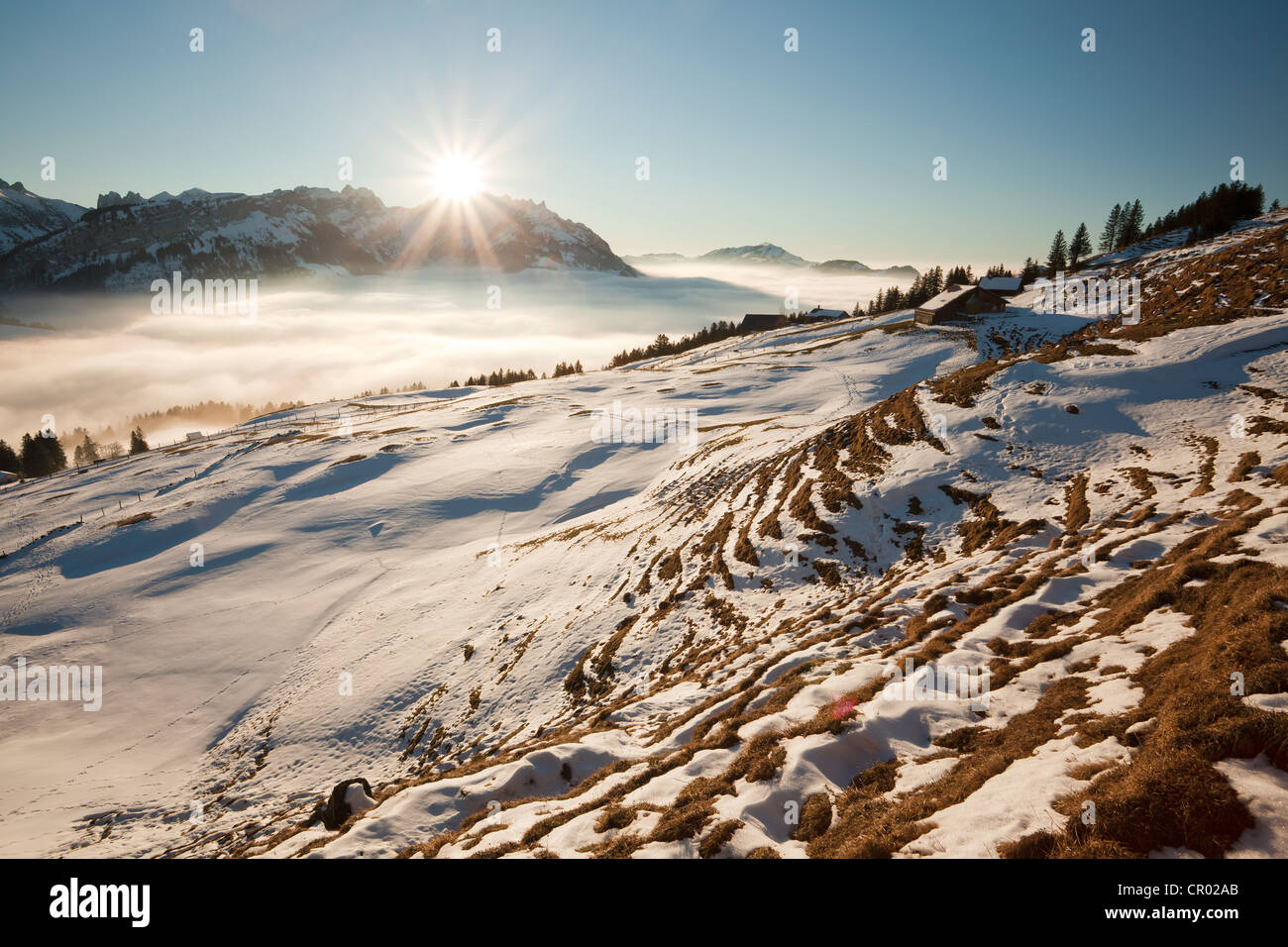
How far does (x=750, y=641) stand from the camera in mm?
16922

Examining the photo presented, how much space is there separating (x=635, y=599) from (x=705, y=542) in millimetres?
4977

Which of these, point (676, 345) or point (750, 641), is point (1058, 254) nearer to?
point (676, 345)

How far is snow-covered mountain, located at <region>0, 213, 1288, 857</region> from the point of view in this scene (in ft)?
22.2

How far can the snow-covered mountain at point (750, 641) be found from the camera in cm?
677

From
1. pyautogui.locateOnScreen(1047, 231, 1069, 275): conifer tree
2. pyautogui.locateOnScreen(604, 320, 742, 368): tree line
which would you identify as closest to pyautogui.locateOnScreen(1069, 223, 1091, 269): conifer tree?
pyautogui.locateOnScreen(1047, 231, 1069, 275): conifer tree

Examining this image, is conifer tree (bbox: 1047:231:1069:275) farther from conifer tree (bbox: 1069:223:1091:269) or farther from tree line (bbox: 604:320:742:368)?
tree line (bbox: 604:320:742:368)

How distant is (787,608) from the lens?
18.7m

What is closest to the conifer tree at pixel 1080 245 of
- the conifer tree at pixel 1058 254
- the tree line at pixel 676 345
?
the conifer tree at pixel 1058 254

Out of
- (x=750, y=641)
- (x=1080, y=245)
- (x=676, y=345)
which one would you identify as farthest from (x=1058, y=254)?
(x=750, y=641)

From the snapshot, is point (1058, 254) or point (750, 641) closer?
point (750, 641)

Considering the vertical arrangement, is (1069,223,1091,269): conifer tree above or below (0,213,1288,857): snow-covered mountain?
above

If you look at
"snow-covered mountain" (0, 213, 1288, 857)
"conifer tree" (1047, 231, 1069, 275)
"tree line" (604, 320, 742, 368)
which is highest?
"conifer tree" (1047, 231, 1069, 275)
